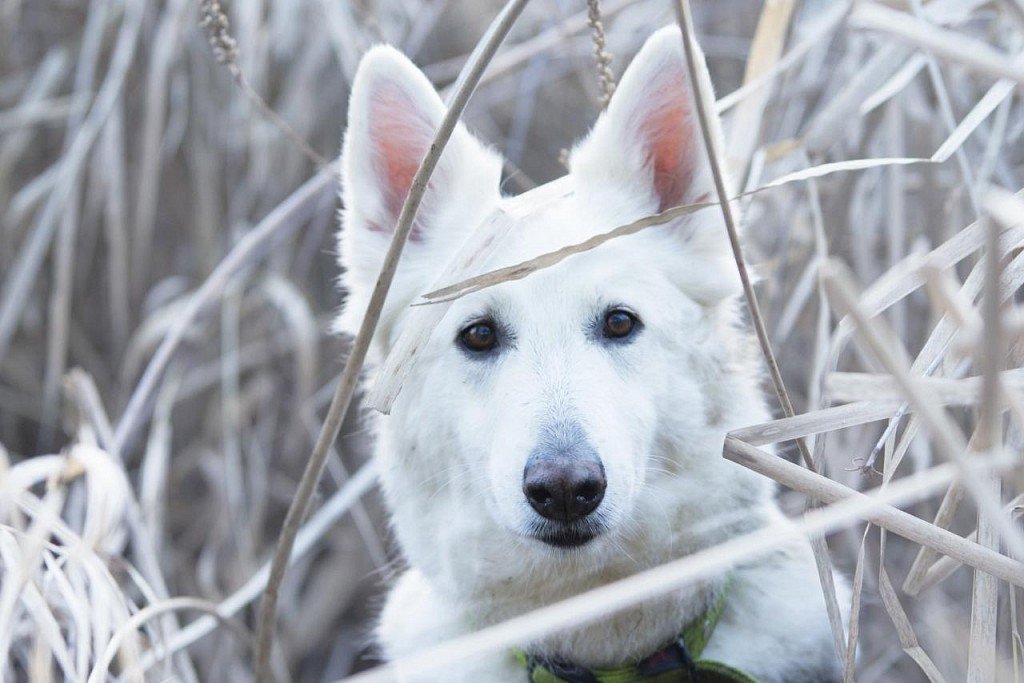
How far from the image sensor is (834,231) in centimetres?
291

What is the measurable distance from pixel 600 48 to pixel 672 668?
1300 mm

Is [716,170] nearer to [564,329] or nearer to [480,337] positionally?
[564,329]

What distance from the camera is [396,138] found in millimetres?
2268

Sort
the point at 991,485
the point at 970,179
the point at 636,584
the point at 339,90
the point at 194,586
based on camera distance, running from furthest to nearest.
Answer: the point at 339,90
the point at 194,586
the point at 970,179
the point at 991,485
the point at 636,584

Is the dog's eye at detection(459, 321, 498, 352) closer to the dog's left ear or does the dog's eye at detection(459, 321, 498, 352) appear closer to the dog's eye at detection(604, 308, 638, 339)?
the dog's eye at detection(604, 308, 638, 339)

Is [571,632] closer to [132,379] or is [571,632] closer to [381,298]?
[381,298]

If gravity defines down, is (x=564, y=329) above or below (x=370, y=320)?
below

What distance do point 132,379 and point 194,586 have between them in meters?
0.84

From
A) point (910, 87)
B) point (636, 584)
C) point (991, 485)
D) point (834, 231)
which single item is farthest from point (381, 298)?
point (910, 87)

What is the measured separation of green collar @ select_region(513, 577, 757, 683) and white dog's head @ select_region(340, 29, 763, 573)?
0.90 ft

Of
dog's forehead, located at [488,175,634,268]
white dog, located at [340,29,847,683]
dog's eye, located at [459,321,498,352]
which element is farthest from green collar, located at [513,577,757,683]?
dog's forehead, located at [488,175,634,268]

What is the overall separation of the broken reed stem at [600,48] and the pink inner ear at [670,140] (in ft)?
0.41

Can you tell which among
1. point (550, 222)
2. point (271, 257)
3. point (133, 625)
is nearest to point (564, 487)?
point (550, 222)

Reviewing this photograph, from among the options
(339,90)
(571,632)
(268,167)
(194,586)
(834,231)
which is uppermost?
(339,90)
